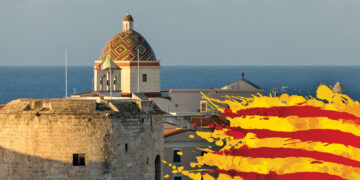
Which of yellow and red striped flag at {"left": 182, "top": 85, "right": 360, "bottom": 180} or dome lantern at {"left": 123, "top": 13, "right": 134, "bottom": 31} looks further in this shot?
dome lantern at {"left": 123, "top": 13, "right": 134, "bottom": 31}

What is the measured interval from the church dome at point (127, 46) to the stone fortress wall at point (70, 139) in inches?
1226

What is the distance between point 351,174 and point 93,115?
673 inches

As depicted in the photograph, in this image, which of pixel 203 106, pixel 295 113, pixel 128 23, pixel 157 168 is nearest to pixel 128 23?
pixel 128 23

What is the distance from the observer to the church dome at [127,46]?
189ft

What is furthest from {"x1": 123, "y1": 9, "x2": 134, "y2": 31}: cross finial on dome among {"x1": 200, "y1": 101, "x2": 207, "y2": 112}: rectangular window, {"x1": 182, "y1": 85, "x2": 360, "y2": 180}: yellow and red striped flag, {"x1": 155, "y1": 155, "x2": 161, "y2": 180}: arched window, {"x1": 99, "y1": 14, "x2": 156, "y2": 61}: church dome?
{"x1": 182, "y1": 85, "x2": 360, "y2": 180}: yellow and red striped flag

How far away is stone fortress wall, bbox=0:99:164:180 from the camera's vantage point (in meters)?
25.6

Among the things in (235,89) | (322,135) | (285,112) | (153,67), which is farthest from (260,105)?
(235,89)

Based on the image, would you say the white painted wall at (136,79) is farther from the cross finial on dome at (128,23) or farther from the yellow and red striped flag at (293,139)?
the yellow and red striped flag at (293,139)

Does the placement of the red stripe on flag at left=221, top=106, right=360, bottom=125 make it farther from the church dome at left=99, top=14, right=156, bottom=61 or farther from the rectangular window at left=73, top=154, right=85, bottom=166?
the church dome at left=99, top=14, right=156, bottom=61

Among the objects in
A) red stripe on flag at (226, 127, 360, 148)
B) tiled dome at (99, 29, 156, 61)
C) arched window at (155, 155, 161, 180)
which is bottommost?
arched window at (155, 155, 161, 180)

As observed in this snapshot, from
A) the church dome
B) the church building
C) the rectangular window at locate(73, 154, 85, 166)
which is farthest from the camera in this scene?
the church dome

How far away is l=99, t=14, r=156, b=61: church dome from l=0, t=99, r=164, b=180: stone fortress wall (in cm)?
3113

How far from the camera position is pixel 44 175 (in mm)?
25906

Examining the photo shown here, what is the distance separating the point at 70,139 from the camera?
25.5 metres
